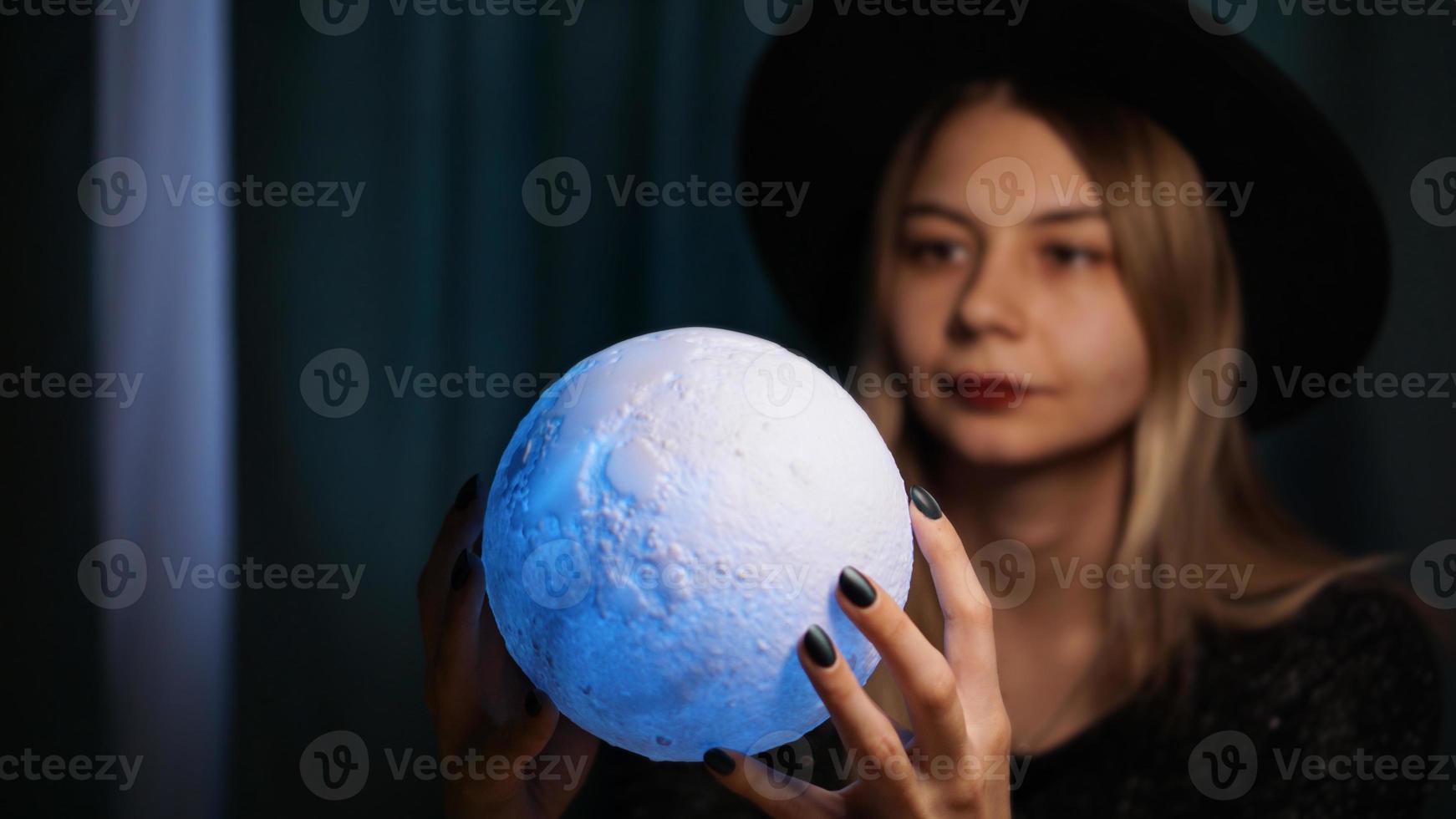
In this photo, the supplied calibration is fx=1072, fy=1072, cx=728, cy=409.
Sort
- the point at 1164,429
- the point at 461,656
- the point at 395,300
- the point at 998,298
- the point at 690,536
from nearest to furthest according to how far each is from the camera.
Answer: the point at 690,536 < the point at 461,656 < the point at 998,298 < the point at 1164,429 < the point at 395,300

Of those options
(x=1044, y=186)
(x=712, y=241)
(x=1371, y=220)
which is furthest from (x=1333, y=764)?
(x=712, y=241)

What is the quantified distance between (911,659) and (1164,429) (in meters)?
0.90

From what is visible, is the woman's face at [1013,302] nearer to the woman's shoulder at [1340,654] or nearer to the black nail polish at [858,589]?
the woman's shoulder at [1340,654]

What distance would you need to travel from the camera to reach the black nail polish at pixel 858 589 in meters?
Result: 0.77

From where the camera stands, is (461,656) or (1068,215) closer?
(461,656)

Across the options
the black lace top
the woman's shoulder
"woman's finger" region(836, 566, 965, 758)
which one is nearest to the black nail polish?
"woman's finger" region(836, 566, 965, 758)

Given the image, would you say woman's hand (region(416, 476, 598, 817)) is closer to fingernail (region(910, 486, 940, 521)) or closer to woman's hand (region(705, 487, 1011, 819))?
woman's hand (region(705, 487, 1011, 819))

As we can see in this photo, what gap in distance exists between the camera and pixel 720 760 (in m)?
0.86

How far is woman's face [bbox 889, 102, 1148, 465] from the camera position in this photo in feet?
4.60

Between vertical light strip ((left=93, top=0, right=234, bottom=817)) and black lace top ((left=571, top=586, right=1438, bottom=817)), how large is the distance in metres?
1.14

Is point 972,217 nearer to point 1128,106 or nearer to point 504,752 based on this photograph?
point 1128,106

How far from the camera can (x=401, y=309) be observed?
5.42 ft

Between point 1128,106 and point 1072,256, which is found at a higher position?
point 1128,106

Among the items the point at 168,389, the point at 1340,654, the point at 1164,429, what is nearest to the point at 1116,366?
the point at 1164,429
